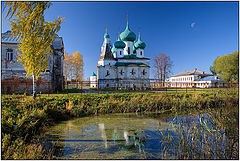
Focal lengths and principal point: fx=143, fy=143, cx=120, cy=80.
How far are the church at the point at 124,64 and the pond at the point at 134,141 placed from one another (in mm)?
20205

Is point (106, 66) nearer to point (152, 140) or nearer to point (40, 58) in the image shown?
point (40, 58)

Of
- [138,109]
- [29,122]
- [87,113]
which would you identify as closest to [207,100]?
[138,109]

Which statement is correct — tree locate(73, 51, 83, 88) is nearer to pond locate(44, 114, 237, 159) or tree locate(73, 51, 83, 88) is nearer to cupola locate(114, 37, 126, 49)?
cupola locate(114, 37, 126, 49)

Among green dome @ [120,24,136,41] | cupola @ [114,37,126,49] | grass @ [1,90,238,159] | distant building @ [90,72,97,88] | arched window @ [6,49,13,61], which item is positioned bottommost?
grass @ [1,90,238,159]

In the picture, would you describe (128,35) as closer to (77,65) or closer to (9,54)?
(77,65)

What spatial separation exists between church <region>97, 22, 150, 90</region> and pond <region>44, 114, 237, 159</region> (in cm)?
2020

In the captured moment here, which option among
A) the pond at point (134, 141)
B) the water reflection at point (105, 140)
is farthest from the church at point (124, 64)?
the pond at point (134, 141)

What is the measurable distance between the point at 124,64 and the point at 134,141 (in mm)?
24720

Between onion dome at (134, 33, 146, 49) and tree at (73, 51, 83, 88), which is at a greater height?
onion dome at (134, 33, 146, 49)

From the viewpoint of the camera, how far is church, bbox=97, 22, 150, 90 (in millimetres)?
28266

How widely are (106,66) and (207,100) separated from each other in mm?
20177

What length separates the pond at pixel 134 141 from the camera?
405 centimetres

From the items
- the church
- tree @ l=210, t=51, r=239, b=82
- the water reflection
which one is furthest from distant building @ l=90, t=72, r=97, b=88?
tree @ l=210, t=51, r=239, b=82

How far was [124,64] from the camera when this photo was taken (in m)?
29.4
